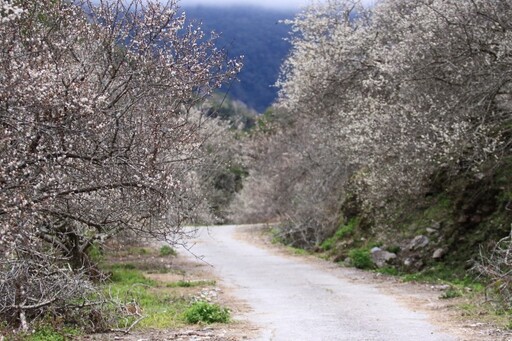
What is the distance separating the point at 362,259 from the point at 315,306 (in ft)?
22.9

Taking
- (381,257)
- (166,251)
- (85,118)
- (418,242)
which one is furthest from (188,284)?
(166,251)

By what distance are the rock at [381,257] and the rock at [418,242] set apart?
69 cm

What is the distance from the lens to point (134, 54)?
360 inches

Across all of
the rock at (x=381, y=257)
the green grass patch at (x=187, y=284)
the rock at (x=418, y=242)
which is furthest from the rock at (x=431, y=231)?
the green grass patch at (x=187, y=284)

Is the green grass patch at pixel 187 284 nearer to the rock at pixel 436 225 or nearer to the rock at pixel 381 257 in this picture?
the rock at pixel 381 257

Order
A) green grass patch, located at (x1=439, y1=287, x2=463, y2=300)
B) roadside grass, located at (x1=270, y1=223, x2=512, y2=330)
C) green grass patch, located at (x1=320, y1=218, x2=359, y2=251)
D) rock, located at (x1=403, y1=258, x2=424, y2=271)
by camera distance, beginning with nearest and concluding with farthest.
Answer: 1. roadside grass, located at (x1=270, y1=223, x2=512, y2=330)
2. green grass patch, located at (x1=439, y1=287, x2=463, y2=300)
3. rock, located at (x1=403, y1=258, x2=424, y2=271)
4. green grass patch, located at (x1=320, y1=218, x2=359, y2=251)

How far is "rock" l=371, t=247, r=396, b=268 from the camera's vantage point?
58.3 feet

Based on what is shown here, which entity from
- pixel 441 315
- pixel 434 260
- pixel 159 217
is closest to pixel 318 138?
pixel 434 260

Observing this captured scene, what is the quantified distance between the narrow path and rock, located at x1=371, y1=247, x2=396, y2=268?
1.22m

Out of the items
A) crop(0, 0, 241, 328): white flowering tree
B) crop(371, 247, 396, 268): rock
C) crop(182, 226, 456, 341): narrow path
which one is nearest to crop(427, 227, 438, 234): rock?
crop(371, 247, 396, 268): rock

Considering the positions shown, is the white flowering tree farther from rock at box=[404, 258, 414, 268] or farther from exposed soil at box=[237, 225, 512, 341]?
rock at box=[404, 258, 414, 268]

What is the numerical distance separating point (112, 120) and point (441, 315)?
627 centimetres

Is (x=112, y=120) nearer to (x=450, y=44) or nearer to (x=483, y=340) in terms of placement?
(x=483, y=340)

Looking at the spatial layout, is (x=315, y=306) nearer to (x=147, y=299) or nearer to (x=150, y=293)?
(x=147, y=299)
